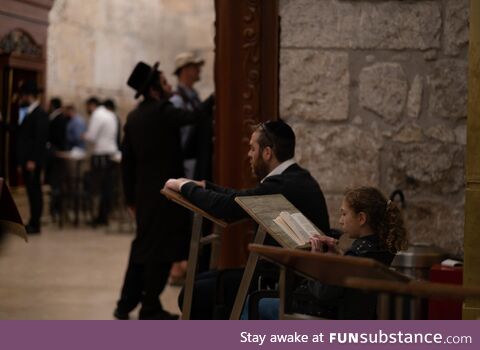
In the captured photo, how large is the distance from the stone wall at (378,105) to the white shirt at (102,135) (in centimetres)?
782

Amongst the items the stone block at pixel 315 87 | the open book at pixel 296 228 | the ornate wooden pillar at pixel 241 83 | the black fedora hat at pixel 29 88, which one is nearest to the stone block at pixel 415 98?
the stone block at pixel 315 87

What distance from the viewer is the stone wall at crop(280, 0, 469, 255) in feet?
19.5

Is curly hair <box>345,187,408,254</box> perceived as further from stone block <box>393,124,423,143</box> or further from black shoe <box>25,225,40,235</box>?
black shoe <box>25,225,40,235</box>

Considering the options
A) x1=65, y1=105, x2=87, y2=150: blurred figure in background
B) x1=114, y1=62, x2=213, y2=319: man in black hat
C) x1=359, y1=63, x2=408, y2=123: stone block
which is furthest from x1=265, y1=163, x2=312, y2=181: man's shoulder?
x1=65, y1=105, x2=87, y2=150: blurred figure in background

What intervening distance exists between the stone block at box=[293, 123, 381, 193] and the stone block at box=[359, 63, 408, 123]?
0.47 ft

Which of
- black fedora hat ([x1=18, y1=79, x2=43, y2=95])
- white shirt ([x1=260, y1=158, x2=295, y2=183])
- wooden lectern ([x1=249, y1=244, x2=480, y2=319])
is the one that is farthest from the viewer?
black fedora hat ([x1=18, y1=79, x2=43, y2=95])

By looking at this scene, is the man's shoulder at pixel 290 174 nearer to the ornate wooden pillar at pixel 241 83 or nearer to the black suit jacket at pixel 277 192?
the black suit jacket at pixel 277 192

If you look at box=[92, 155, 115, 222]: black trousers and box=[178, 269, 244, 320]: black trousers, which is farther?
box=[92, 155, 115, 222]: black trousers

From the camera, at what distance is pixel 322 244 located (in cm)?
395

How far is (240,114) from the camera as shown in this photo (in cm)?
611

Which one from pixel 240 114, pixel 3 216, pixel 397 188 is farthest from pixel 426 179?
pixel 3 216

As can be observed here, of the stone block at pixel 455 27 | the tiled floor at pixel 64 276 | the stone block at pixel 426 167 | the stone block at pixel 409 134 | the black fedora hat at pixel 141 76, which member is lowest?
the tiled floor at pixel 64 276

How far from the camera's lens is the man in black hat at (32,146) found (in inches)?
450

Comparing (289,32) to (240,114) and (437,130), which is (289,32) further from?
(437,130)
